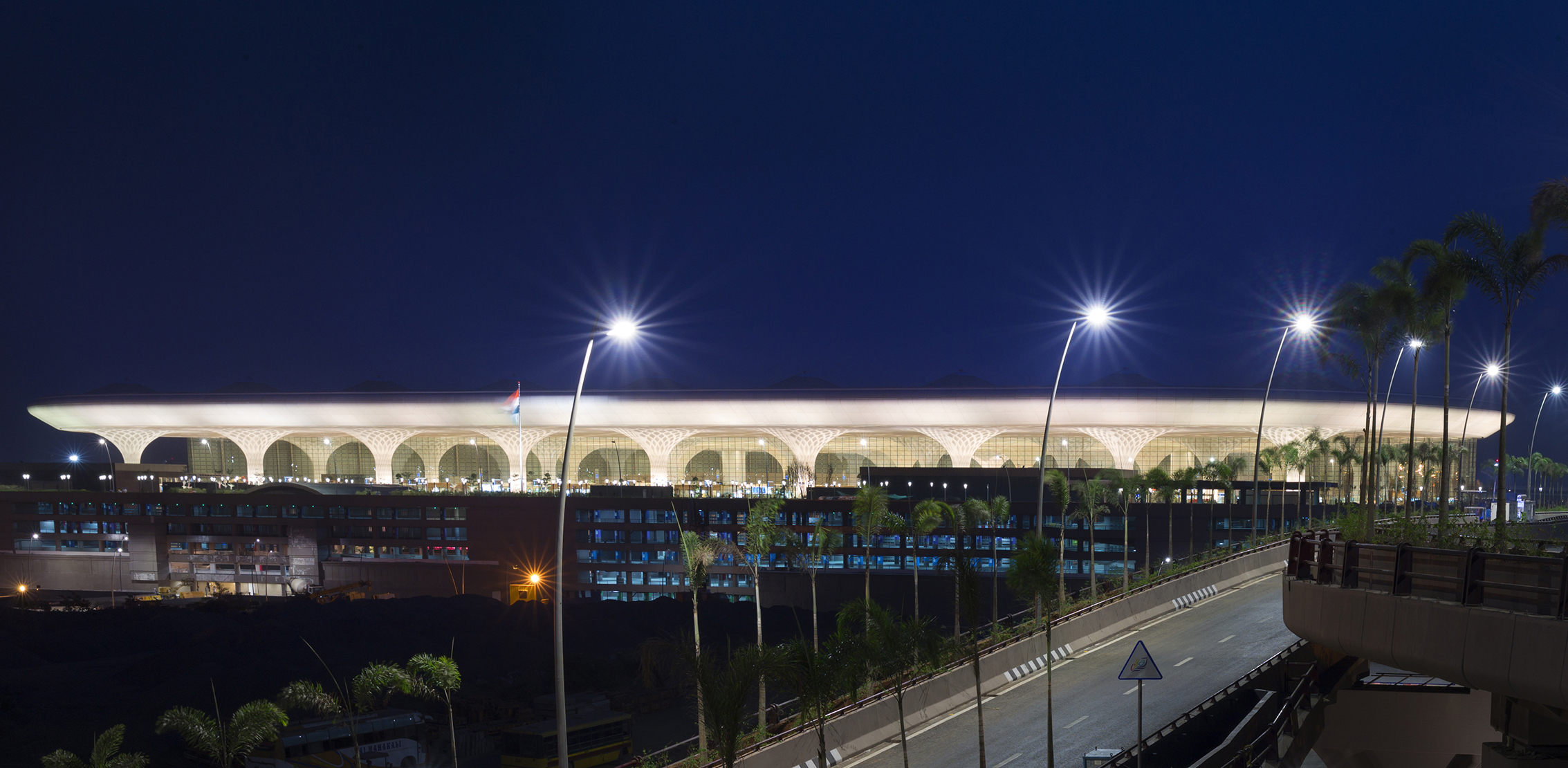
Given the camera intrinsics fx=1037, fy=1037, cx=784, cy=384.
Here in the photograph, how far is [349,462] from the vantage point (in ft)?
392

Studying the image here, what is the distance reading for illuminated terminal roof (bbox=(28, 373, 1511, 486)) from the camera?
90688 mm

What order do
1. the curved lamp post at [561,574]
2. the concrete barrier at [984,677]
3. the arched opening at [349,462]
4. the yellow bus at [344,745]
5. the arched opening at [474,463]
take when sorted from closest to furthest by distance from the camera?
1. the curved lamp post at [561,574]
2. the concrete barrier at [984,677]
3. the yellow bus at [344,745]
4. the arched opening at [474,463]
5. the arched opening at [349,462]

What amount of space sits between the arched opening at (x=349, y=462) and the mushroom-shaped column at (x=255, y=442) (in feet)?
20.6

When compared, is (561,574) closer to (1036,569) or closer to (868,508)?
(1036,569)

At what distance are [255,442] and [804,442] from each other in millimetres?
62575

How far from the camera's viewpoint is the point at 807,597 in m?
Result: 69.9

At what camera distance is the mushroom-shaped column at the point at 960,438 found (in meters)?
95.9

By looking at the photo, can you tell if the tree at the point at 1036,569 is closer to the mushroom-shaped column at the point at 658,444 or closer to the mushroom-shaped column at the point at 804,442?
the mushroom-shaped column at the point at 804,442

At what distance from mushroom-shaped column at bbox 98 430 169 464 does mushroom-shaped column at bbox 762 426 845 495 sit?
235ft

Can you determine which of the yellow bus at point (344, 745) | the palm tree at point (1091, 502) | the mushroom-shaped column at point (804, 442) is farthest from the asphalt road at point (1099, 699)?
the mushroom-shaped column at point (804, 442)

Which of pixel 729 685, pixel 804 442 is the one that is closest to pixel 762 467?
pixel 804 442

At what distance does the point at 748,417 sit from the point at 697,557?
67.5 meters

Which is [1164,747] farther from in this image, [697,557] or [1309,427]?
[1309,427]

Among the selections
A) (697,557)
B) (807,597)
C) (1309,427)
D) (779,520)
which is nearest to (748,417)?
(779,520)
